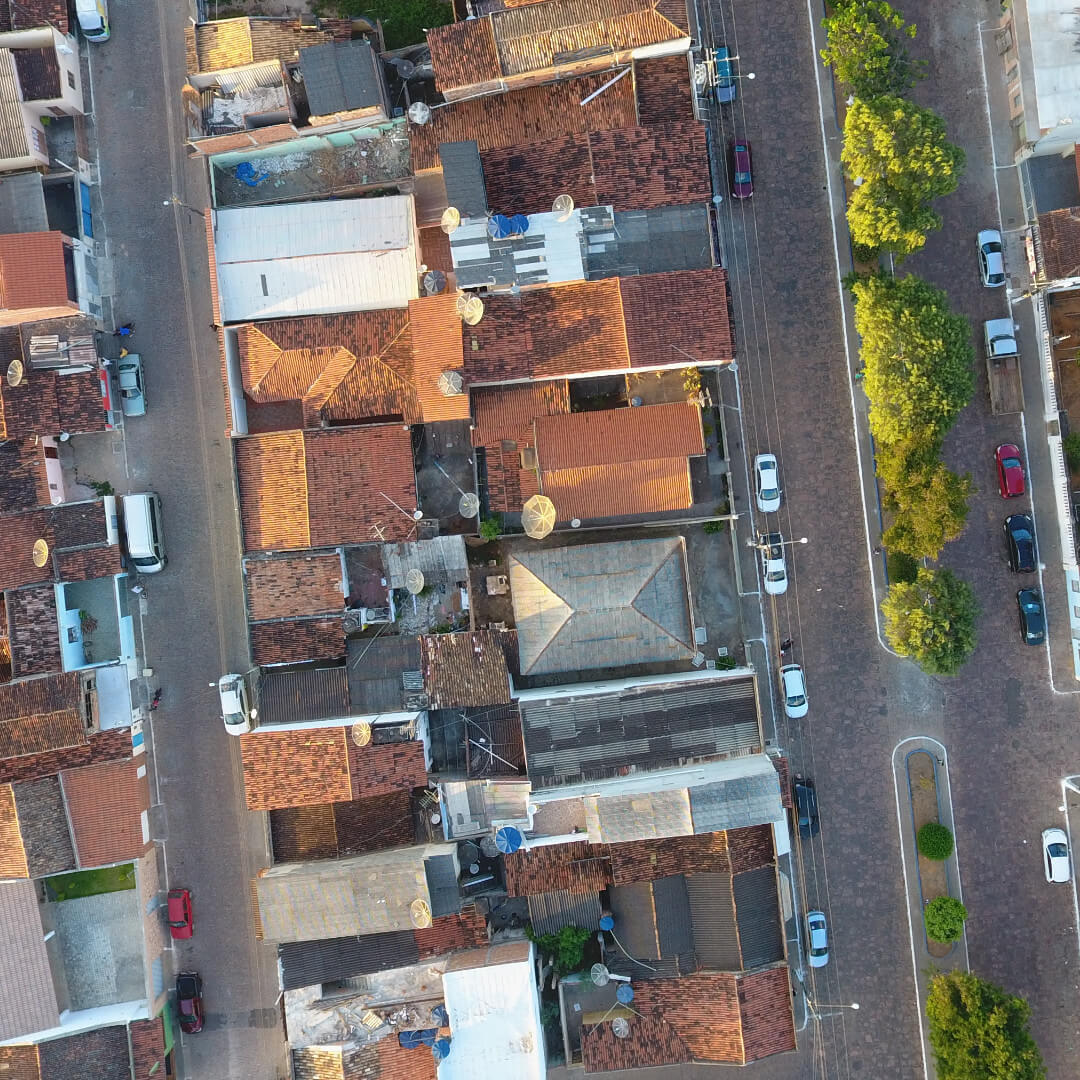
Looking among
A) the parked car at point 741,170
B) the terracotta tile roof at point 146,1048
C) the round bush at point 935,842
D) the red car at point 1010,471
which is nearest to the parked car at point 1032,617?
the red car at point 1010,471

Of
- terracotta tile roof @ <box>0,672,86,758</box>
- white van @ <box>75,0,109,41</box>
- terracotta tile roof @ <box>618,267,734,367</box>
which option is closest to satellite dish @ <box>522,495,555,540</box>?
terracotta tile roof @ <box>618,267,734,367</box>

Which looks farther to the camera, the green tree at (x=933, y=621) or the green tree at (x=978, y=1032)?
the green tree at (x=933, y=621)

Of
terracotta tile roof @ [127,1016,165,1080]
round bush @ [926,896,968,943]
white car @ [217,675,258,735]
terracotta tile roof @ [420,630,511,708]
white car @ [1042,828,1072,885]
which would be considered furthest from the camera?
white car @ [1042,828,1072,885]

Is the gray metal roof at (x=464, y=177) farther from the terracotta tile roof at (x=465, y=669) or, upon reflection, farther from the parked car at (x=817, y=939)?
the parked car at (x=817, y=939)

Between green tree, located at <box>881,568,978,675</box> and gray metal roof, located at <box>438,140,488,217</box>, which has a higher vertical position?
gray metal roof, located at <box>438,140,488,217</box>

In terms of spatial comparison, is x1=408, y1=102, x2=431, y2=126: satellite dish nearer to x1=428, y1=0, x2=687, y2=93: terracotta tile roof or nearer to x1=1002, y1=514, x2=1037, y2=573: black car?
x1=428, y1=0, x2=687, y2=93: terracotta tile roof

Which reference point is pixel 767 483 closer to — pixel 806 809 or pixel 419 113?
pixel 806 809

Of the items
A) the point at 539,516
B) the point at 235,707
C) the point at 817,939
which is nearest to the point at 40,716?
the point at 235,707

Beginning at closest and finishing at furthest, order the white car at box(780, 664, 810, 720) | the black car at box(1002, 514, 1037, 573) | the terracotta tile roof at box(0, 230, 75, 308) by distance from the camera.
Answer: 1. the terracotta tile roof at box(0, 230, 75, 308)
2. the black car at box(1002, 514, 1037, 573)
3. the white car at box(780, 664, 810, 720)
